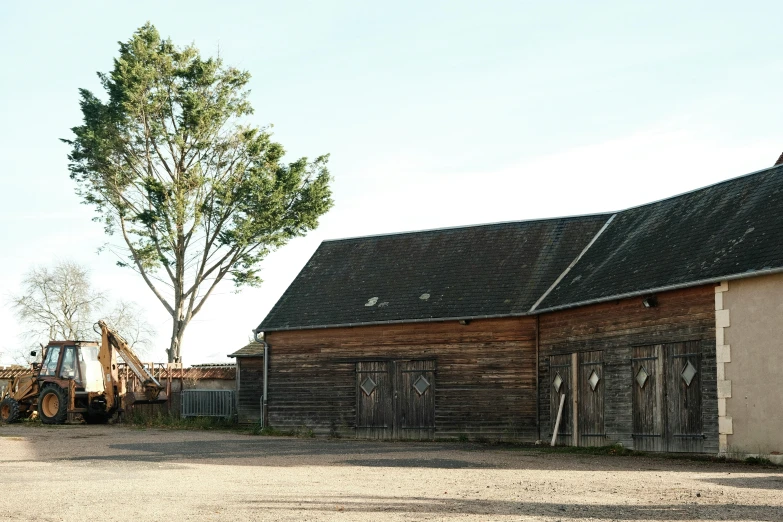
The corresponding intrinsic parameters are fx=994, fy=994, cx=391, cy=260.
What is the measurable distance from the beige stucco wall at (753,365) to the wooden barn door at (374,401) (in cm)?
1051

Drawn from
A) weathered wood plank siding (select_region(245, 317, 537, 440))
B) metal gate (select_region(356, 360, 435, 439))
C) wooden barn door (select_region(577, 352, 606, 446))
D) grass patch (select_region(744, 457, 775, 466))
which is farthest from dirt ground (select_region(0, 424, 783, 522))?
metal gate (select_region(356, 360, 435, 439))

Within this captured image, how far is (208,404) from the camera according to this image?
114 ft

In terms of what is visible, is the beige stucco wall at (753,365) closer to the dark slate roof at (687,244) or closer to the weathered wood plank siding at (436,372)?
the dark slate roof at (687,244)

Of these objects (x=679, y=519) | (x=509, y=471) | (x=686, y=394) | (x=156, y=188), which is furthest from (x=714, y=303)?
(x=156, y=188)

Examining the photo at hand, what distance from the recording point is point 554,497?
12.5 m

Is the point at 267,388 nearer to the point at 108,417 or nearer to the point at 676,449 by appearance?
the point at 108,417

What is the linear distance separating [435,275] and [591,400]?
23.4ft

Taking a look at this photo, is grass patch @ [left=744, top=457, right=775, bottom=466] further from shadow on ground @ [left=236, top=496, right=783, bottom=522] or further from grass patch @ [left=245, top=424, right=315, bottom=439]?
grass patch @ [left=245, top=424, right=315, bottom=439]

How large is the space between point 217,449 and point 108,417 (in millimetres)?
13208

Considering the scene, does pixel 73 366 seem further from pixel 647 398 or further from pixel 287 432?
pixel 647 398

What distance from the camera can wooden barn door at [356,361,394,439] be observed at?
2791cm

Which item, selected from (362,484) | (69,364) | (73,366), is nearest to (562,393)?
(362,484)

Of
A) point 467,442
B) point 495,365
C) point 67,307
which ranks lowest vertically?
point 467,442

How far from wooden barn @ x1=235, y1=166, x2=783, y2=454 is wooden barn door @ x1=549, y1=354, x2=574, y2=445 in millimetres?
50
